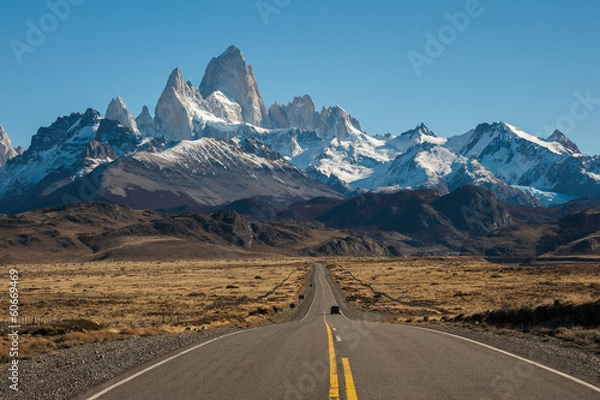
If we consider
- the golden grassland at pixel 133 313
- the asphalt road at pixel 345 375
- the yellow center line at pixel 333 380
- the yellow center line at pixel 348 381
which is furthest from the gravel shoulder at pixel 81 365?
the yellow center line at pixel 348 381

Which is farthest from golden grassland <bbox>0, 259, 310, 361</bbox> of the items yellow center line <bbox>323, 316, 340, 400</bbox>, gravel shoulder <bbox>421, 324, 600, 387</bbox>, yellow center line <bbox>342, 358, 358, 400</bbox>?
gravel shoulder <bbox>421, 324, 600, 387</bbox>

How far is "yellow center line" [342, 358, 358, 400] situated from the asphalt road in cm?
2

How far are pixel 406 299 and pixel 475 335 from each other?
46.0 meters

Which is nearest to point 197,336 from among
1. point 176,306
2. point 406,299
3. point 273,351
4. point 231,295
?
point 273,351

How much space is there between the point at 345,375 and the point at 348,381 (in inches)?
30.3

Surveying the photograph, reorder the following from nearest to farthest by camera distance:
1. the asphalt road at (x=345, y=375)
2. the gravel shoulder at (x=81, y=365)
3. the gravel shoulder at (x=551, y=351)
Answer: the asphalt road at (x=345, y=375)
the gravel shoulder at (x=81, y=365)
the gravel shoulder at (x=551, y=351)

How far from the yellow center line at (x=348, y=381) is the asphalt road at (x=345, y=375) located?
22 millimetres

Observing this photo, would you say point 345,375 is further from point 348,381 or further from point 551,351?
point 551,351

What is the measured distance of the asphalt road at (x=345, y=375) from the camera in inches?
546

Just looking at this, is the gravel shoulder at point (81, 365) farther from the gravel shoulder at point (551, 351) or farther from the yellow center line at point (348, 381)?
the gravel shoulder at point (551, 351)

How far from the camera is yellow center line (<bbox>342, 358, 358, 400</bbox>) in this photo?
13.5 metres

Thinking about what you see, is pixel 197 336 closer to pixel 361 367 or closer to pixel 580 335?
pixel 361 367

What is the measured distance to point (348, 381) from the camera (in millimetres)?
15055

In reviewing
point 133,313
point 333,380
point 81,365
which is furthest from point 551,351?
point 133,313
